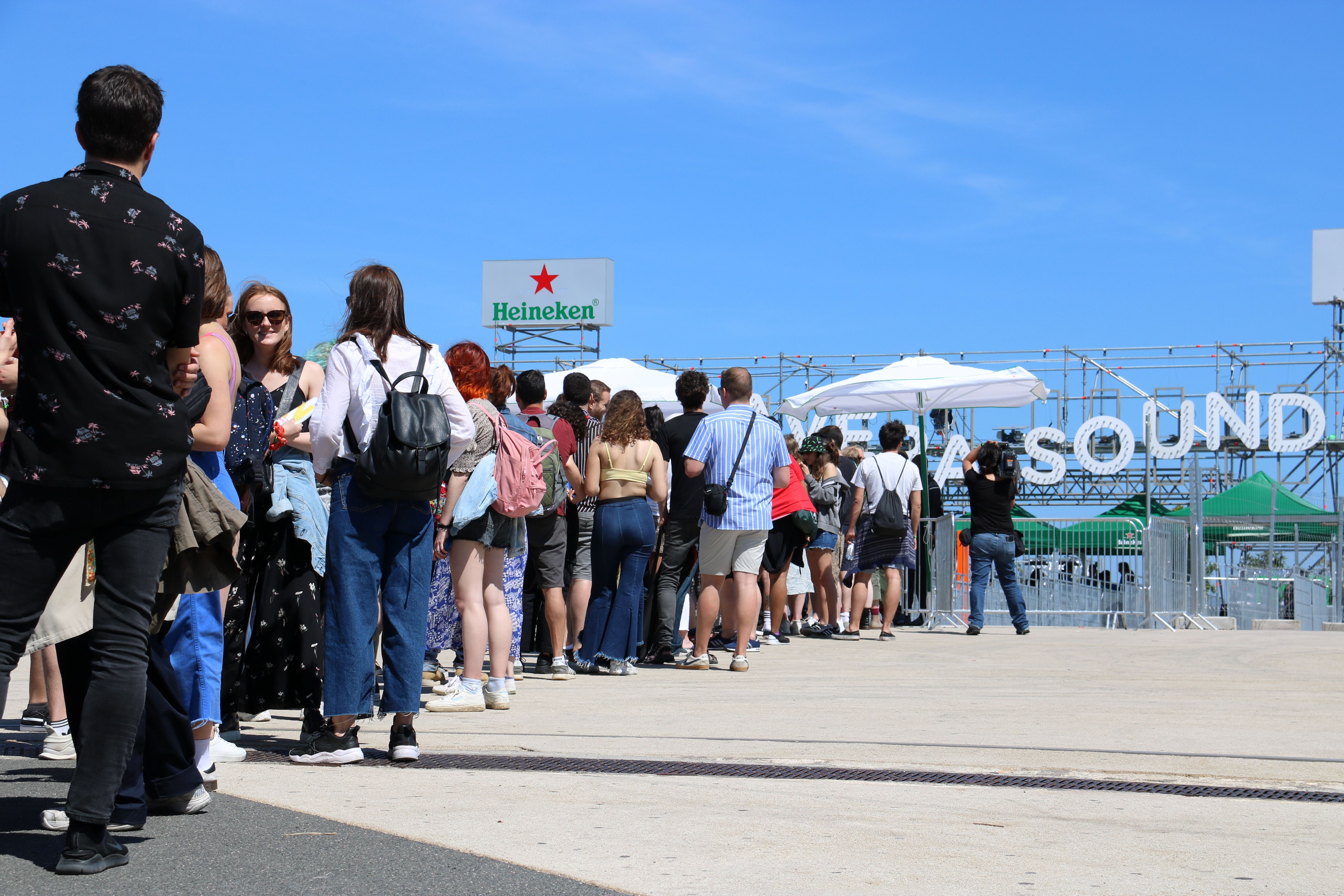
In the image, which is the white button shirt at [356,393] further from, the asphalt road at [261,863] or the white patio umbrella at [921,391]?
the white patio umbrella at [921,391]

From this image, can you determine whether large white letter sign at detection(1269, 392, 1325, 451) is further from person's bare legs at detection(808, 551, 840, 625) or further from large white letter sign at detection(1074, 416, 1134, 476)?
person's bare legs at detection(808, 551, 840, 625)

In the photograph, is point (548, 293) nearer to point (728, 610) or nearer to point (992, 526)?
point (992, 526)

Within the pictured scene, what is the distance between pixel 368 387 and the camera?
4.72m

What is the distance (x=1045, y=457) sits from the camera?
31.4 metres

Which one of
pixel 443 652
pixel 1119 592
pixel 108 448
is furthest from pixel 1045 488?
pixel 108 448

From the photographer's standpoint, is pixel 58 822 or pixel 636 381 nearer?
pixel 58 822

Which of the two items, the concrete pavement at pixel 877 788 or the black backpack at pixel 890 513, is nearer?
the concrete pavement at pixel 877 788

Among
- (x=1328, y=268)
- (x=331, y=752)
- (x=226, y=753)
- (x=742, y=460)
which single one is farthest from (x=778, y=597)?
(x=1328, y=268)

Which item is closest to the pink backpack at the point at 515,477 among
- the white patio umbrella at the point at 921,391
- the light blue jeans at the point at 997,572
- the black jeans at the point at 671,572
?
the black jeans at the point at 671,572

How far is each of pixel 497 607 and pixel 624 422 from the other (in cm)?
180

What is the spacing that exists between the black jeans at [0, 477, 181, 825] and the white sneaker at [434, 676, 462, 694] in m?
3.50

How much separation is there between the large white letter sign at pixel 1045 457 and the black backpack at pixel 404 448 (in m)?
28.1

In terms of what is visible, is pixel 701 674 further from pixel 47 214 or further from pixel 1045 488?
pixel 1045 488

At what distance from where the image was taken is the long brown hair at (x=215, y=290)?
414cm
